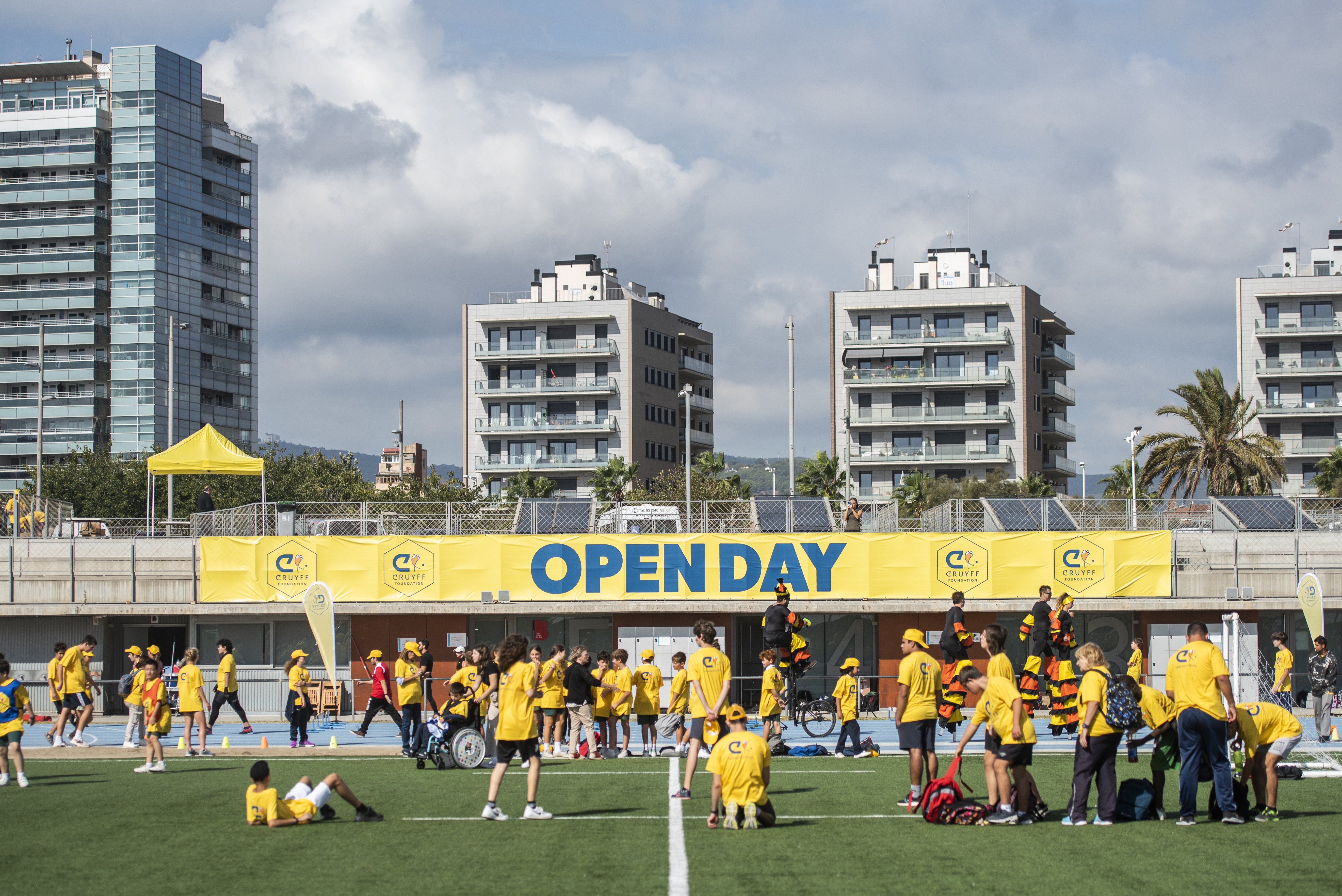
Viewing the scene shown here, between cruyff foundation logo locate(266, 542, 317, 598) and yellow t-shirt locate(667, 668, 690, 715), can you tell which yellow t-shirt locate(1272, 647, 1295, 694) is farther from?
cruyff foundation logo locate(266, 542, 317, 598)

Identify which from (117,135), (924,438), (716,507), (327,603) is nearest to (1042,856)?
(327,603)

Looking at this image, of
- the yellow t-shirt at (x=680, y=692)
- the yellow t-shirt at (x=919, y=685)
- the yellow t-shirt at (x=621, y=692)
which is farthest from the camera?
the yellow t-shirt at (x=621, y=692)

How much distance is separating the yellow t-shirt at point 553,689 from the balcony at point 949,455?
2777 inches

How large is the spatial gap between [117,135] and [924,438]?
6563cm

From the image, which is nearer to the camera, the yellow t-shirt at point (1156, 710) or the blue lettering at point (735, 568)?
the yellow t-shirt at point (1156, 710)

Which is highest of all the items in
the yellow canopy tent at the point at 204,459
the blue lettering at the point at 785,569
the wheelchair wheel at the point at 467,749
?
the yellow canopy tent at the point at 204,459

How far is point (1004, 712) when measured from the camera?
12.0 metres

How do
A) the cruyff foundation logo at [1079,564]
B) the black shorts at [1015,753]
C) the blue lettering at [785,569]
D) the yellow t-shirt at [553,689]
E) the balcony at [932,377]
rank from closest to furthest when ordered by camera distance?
1. the black shorts at [1015,753]
2. the yellow t-shirt at [553,689]
3. the cruyff foundation logo at [1079,564]
4. the blue lettering at [785,569]
5. the balcony at [932,377]

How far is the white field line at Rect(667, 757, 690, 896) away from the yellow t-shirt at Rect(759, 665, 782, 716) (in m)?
1.82

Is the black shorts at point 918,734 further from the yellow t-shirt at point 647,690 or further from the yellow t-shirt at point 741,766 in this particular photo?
the yellow t-shirt at point 647,690

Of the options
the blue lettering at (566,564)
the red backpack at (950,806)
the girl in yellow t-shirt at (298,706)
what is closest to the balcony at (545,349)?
the blue lettering at (566,564)

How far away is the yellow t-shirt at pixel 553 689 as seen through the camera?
1670 centimetres

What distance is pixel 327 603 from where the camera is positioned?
2506 centimetres

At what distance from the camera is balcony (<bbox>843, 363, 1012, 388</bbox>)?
87000 mm
